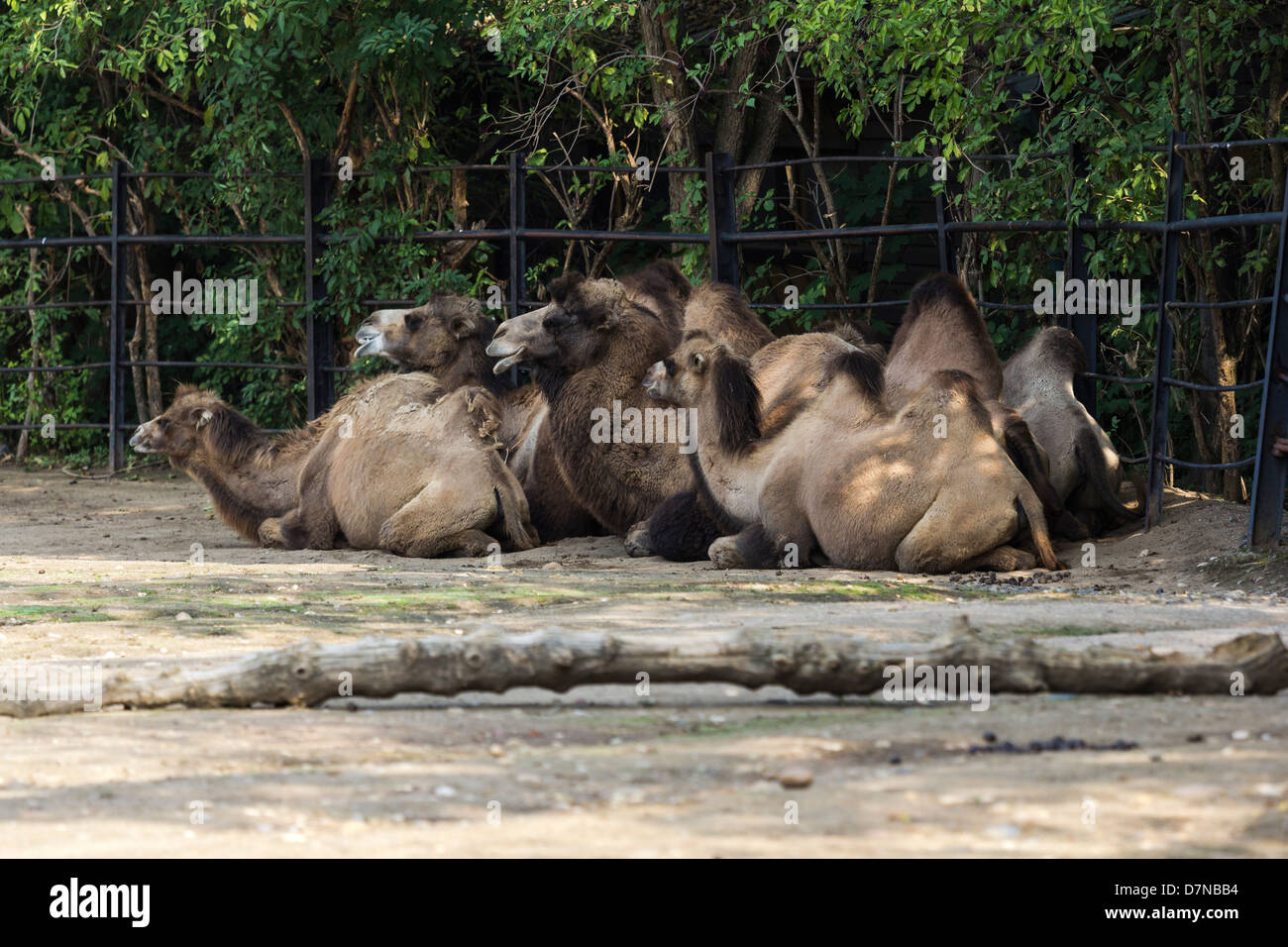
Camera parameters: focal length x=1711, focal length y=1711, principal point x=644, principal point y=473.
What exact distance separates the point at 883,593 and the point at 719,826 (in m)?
3.72

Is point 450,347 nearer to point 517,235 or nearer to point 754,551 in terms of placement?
point 517,235

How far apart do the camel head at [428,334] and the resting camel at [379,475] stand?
67 centimetres

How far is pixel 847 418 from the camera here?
319 inches

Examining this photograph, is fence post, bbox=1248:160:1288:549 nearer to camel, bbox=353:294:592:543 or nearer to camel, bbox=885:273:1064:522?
camel, bbox=885:273:1064:522

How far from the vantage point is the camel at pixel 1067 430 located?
898cm

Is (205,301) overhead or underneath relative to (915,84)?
underneath

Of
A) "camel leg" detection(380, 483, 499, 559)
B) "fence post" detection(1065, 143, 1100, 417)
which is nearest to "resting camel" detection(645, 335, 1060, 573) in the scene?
"camel leg" detection(380, 483, 499, 559)

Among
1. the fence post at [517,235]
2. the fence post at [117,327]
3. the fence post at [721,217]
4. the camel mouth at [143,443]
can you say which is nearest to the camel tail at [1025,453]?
the fence post at [721,217]

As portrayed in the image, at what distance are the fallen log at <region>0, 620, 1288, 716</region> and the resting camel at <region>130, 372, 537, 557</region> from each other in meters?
4.53

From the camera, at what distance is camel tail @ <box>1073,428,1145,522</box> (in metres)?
8.96

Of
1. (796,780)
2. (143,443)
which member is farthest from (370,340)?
(796,780)

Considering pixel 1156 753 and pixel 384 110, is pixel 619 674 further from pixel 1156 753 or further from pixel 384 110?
pixel 384 110

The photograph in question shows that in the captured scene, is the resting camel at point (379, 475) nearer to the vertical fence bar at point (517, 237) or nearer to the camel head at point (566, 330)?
the camel head at point (566, 330)
